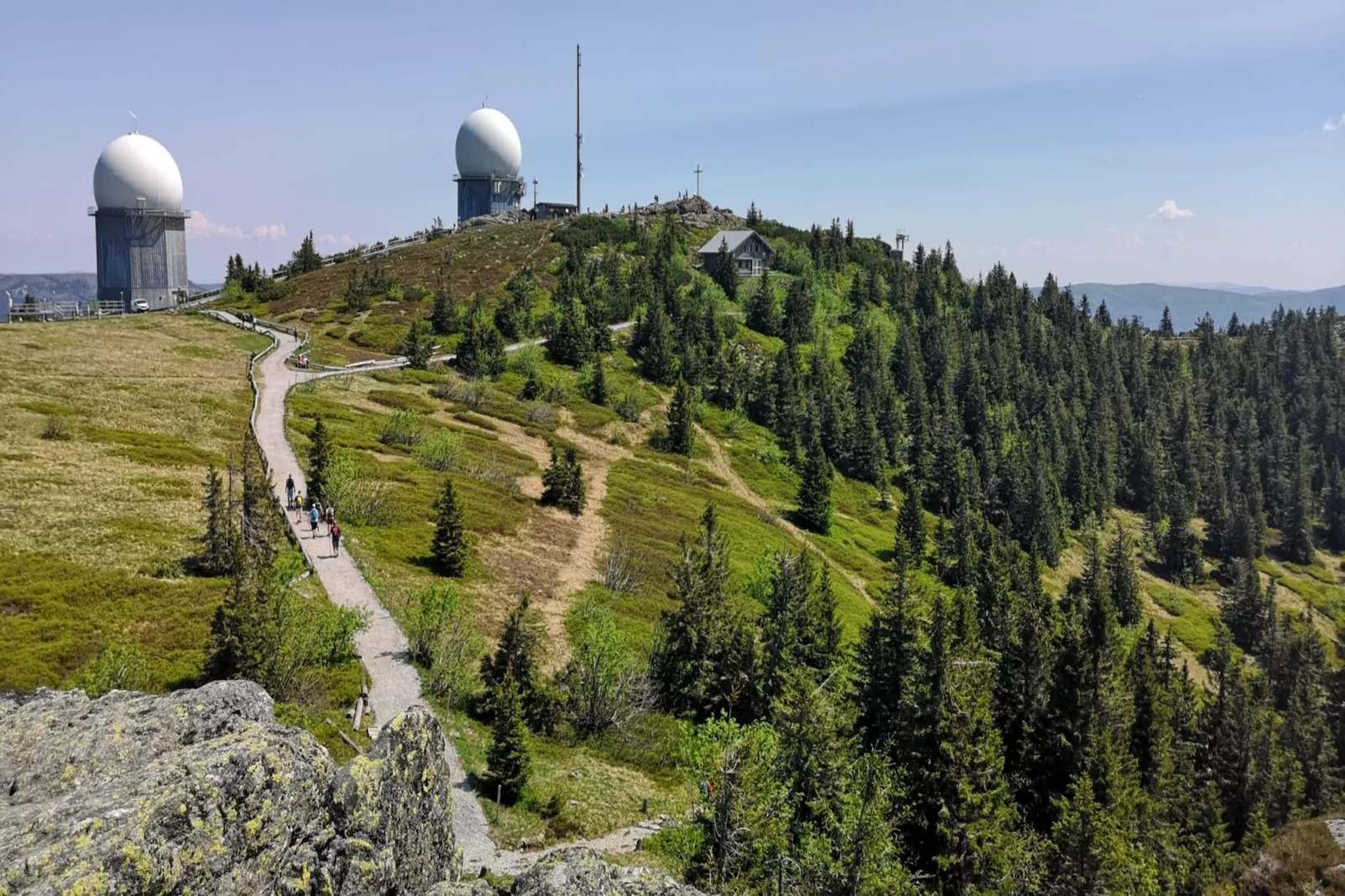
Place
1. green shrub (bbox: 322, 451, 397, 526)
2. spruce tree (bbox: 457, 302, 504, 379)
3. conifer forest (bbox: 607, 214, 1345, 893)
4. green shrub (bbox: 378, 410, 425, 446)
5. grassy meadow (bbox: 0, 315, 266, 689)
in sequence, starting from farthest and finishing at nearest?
spruce tree (bbox: 457, 302, 504, 379)
green shrub (bbox: 378, 410, 425, 446)
green shrub (bbox: 322, 451, 397, 526)
grassy meadow (bbox: 0, 315, 266, 689)
conifer forest (bbox: 607, 214, 1345, 893)

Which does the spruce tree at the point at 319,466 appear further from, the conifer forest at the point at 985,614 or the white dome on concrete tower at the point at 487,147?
the white dome on concrete tower at the point at 487,147

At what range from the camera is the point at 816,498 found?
314ft

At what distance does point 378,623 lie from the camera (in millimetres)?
38281

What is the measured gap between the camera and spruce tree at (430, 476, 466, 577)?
154ft

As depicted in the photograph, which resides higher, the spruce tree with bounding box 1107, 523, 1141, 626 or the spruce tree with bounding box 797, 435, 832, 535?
the spruce tree with bounding box 797, 435, 832, 535

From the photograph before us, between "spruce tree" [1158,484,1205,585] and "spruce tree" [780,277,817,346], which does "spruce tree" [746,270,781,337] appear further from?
"spruce tree" [1158,484,1205,585]

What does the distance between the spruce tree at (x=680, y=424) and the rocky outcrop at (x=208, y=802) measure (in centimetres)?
8855

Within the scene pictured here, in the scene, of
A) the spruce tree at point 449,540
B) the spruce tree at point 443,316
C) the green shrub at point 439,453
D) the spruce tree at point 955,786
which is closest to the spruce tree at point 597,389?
the spruce tree at point 443,316

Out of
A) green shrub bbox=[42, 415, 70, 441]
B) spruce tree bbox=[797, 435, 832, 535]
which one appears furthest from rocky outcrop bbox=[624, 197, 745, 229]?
green shrub bbox=[42, 415, 70, 441]

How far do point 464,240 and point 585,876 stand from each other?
156015 millimetres

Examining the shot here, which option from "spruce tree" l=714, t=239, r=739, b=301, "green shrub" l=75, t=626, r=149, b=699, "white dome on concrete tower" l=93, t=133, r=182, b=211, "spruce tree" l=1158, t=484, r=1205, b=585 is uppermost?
"white dome on concrete tower" l=93, t=133, r=182, b=211

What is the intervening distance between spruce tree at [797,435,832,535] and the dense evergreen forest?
0.29 m

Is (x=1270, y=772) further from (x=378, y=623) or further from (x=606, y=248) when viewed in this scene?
(x=606, y=248)

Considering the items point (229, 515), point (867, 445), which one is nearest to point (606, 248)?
point (867, 445)
